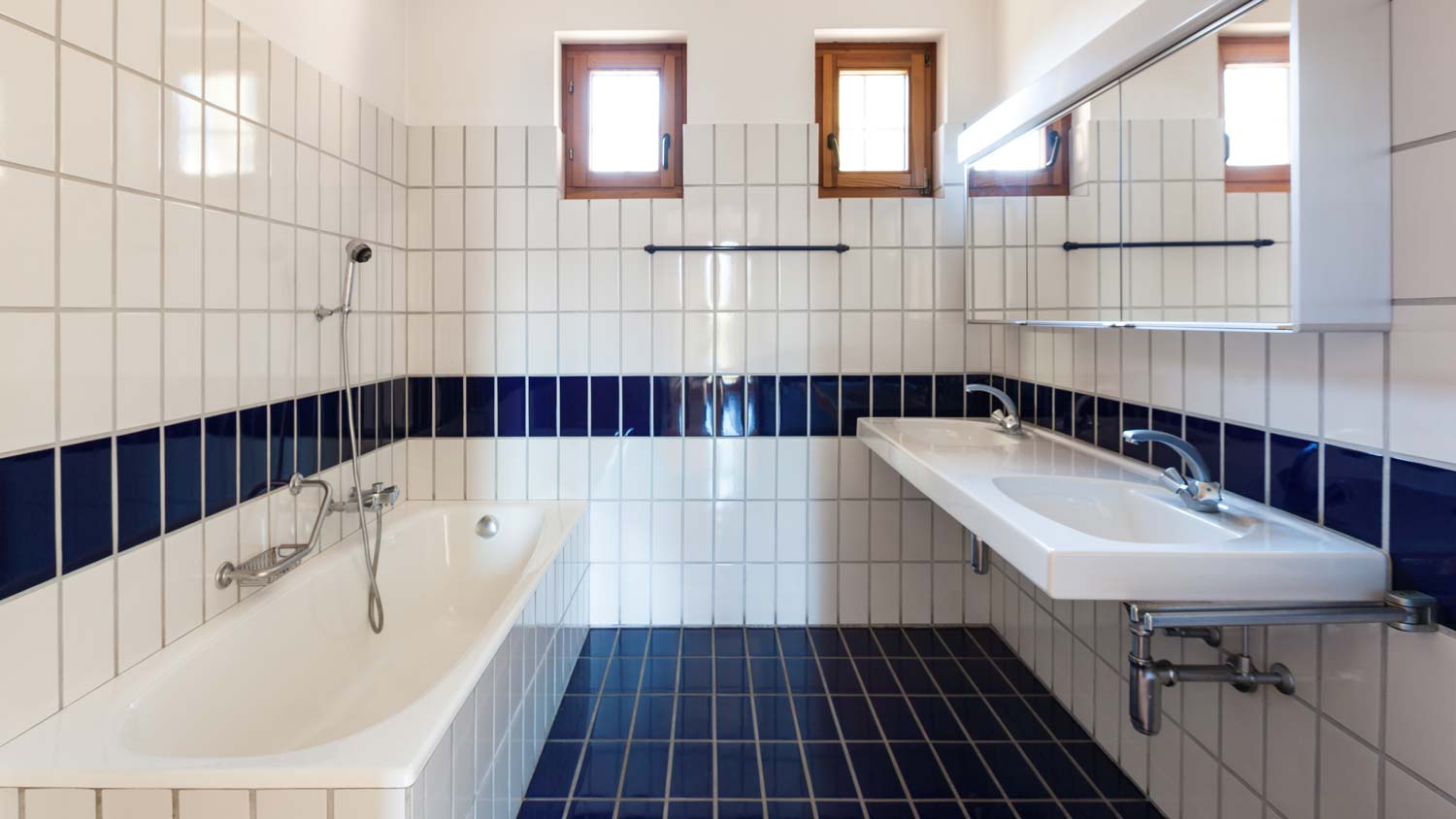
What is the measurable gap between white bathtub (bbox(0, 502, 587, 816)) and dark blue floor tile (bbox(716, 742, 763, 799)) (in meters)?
0.47

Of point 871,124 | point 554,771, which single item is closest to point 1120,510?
point 554,771

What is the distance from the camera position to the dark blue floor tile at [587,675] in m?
2.44

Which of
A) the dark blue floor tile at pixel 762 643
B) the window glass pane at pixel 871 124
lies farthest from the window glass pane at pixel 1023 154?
the dark blue floor tile at pixel 762 643

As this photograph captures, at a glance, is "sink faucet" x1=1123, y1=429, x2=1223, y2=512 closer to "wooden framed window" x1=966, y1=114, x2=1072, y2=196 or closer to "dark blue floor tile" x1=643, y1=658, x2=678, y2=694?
"wooden framed window" x1=966, y1=114, x2=1072, y2=196

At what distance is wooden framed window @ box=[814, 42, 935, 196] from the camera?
2982 mm

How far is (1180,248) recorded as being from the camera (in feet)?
5.09

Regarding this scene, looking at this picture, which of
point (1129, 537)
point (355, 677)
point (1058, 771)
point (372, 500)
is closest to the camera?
point (1129, 537)

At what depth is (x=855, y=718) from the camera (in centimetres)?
226

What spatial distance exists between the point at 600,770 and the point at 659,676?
552 millimetres

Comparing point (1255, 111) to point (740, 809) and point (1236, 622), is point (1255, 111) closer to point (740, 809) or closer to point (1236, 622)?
point (1236, 622)

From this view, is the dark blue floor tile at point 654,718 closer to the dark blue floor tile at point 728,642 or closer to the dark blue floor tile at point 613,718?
the dark blue floor tile at point 613,718

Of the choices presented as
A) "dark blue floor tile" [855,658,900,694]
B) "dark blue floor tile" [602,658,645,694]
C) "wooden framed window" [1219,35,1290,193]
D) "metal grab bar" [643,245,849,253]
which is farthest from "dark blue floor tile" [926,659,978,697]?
"wooden framed window" [1219,35,1290,193]

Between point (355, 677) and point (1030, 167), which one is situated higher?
point (1030, 167)

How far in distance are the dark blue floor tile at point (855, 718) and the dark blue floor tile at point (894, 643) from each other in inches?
15.1
